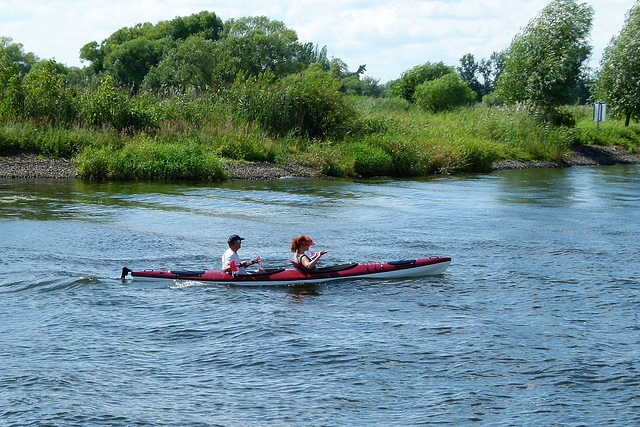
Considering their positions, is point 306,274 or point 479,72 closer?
point 306,274

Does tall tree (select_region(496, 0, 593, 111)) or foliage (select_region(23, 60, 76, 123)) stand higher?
tall tree (select_region(496, 0, 593, 111))

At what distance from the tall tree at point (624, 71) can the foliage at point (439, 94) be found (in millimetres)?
10045

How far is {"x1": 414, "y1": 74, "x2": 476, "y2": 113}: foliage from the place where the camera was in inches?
2056

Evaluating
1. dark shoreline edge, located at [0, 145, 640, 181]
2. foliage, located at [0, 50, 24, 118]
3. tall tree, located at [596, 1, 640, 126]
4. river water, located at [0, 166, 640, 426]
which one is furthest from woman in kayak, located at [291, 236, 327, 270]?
tall tree, located at [596, 1, 640, 126]

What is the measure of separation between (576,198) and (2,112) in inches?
793

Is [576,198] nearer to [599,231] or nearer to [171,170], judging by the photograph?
[599,231]

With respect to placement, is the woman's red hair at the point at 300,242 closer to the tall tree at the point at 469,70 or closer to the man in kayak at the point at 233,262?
the man in kayak at the point at 233,262

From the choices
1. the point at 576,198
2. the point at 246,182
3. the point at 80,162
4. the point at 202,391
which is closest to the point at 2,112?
the point at 80,162

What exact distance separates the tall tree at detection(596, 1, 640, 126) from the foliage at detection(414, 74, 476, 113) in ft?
33.0

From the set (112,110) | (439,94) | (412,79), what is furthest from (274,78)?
(412,79)

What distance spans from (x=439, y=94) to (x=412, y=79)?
267 inches

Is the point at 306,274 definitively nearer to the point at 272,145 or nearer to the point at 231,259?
the point at 231,259

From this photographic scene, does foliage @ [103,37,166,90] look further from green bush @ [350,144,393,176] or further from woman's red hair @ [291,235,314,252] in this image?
woman's red hair @ [291,235,314,252]

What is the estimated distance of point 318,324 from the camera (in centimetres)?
1027
